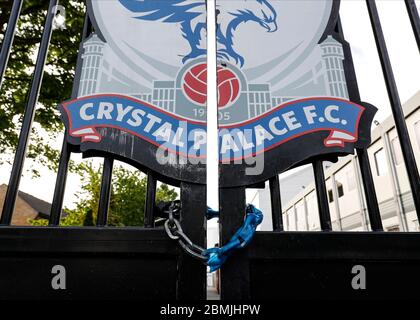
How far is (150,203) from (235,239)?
506 mm

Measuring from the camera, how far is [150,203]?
5.53 feet

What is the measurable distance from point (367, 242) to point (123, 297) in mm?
1253

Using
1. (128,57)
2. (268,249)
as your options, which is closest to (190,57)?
(128,57)

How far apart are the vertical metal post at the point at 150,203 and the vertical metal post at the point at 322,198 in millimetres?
911

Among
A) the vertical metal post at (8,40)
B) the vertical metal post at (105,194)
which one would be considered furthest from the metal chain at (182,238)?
the vertical metal post at (8,40)

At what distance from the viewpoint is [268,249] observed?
1.56 meters

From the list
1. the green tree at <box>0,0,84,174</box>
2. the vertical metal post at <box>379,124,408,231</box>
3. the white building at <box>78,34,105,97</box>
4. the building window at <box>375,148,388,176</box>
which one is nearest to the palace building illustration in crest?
the white building at <box>78,34,105,97</box>

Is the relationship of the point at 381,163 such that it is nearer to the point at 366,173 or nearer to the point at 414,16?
the point at 414,16

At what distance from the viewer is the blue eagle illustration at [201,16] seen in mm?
1948

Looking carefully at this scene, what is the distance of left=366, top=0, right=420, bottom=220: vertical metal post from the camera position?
168cm

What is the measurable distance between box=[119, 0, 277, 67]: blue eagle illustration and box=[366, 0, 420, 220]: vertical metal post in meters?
0.65

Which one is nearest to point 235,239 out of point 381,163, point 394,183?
point 394,183

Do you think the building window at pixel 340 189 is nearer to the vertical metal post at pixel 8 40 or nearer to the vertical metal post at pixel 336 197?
the vertical metal post at pixel 336 197
